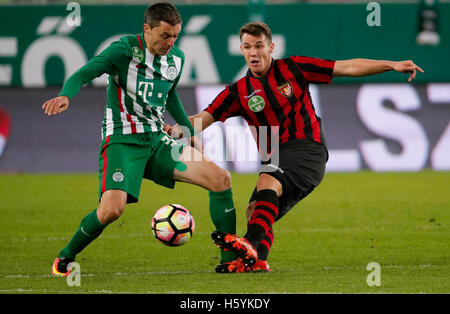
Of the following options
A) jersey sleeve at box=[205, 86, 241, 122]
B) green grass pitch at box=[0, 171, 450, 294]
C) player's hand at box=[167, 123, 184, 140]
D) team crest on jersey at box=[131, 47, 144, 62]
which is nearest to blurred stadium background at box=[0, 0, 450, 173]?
green grass pitch at box=[0, 171, 450, 294]

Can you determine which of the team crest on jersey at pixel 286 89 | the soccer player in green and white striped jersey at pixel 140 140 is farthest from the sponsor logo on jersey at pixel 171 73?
the team crest on jersey at pixel 286 89

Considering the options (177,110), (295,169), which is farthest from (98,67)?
(295,169)

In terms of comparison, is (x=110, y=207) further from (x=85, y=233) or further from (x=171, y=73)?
(x=171, y=73)

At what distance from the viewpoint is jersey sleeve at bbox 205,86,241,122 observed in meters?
7.21

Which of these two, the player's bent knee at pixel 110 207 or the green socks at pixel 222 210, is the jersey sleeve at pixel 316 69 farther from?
the player's bent knee at pixel 110 207

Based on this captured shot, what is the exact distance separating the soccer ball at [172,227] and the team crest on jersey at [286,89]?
4.20 ft

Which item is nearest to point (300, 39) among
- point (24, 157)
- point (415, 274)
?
point (24, 157)

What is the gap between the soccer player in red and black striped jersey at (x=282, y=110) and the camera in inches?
267

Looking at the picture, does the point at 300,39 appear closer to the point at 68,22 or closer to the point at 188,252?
the point at 68,22

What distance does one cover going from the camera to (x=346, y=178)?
14586 millimetres

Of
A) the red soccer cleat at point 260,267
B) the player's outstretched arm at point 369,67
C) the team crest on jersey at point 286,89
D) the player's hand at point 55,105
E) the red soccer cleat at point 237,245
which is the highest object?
the player's outstretched arm at point 369,67

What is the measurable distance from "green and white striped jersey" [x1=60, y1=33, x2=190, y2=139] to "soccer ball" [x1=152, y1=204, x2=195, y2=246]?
2.32 ft

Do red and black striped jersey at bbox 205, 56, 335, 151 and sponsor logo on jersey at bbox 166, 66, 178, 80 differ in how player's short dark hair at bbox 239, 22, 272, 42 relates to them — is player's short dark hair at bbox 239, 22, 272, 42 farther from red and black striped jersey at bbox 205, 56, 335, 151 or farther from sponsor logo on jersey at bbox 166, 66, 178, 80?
sponsor logo on jersey at bbox 166, 66, 178, 80

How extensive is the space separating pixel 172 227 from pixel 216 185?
0.48 metres
